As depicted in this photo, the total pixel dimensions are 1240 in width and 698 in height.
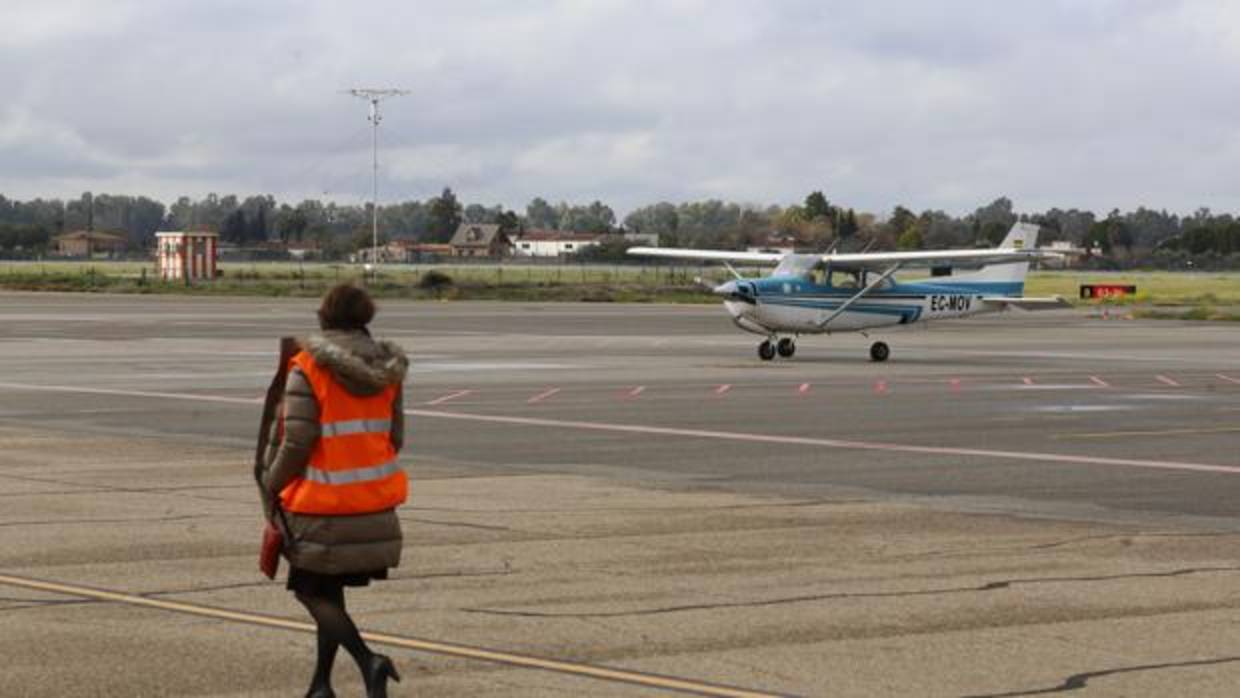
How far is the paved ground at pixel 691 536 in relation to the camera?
30.8ft

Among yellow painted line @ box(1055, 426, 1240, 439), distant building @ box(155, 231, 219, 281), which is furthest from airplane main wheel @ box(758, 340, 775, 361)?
distant building @ box(155, 231, 219, 281)

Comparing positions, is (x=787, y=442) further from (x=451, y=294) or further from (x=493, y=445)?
(x=451, y=294)

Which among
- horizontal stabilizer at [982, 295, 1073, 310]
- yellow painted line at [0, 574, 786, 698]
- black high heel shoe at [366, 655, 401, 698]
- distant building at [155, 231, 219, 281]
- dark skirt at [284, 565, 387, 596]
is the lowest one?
distant building at [155, 231, 219, 281]

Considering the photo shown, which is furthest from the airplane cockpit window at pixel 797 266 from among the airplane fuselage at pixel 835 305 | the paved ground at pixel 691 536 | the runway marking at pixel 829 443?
the runway marking at pixel 829 443

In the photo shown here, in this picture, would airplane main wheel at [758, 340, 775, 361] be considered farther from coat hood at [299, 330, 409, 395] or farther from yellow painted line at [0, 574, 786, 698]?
coat hood at [299, 330, 409, 395]

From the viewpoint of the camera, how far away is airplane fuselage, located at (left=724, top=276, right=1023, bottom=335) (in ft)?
136

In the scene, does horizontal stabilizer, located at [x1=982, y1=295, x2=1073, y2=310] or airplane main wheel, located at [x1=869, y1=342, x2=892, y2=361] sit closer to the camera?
airplane main wheel, located at [x1=869, y1=342, x2=892, y2=361]

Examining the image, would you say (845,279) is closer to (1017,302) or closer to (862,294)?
(862,294)

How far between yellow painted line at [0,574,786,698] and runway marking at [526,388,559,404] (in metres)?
16.1

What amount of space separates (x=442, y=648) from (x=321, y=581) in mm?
1549

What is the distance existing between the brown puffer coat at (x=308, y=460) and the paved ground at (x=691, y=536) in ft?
2.73

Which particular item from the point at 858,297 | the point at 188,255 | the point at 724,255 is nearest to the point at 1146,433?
the point at 858,297

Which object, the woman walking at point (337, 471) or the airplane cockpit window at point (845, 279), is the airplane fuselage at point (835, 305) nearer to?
the airplane cockpit window at point (845, 279)

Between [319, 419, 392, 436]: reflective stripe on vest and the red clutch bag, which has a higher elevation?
[319, 419, 392, 436]: reflective stripe on vest
